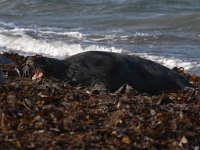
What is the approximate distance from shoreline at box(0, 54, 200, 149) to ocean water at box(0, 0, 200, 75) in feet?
14.2

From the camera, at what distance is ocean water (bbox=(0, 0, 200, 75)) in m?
12.4

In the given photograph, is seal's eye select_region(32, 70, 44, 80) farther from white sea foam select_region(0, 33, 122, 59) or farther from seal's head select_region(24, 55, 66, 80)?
white sea foam select_region(0, 33, 122, 59)

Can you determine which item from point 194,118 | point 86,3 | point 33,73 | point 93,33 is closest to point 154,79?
point 33,73

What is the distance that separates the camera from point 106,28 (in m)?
15.9

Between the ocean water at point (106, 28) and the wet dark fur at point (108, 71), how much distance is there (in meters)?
2.88

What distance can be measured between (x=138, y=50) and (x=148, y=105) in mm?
7071

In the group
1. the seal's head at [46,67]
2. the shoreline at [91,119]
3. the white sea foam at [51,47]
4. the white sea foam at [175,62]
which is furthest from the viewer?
the white sea foam at [51,47]

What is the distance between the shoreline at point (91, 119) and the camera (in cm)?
428

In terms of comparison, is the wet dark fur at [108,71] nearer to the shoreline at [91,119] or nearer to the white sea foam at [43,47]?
the shoreline at [91,119]

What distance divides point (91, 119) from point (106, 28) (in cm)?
1122

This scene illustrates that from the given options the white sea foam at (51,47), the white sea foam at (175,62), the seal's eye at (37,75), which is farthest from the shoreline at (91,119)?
the white sea foam at (51,47)

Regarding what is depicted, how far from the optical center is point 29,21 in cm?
1778

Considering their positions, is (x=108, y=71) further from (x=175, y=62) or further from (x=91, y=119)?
(x=175, y=62)

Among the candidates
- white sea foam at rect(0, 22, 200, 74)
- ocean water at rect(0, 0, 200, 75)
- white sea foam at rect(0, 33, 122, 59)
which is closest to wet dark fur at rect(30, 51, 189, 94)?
ocean water at rect(0, 0, 200, 75)
